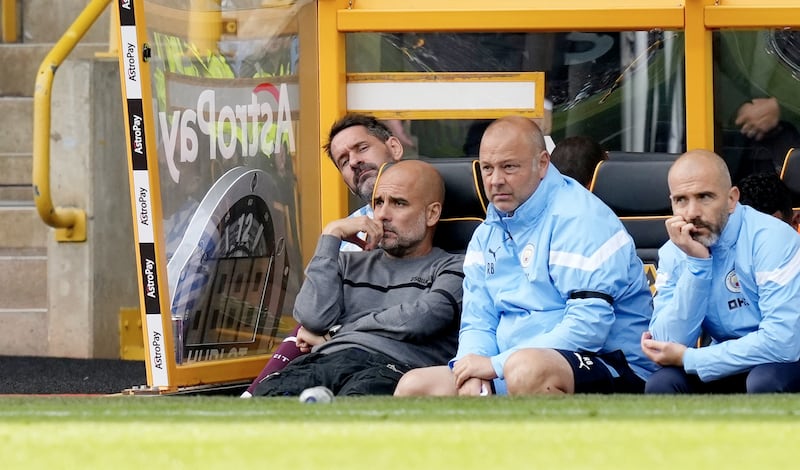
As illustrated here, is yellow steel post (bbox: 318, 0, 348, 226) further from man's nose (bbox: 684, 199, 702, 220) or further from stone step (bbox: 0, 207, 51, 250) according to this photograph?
stone step (bbox: 0, 207, 51, 250)

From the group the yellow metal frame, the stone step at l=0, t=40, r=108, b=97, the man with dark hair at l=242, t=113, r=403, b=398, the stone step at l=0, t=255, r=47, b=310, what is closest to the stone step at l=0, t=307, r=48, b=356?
the stone step at l=0, t=255, r=47, b=310

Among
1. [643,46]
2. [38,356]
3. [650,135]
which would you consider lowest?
[38,356]

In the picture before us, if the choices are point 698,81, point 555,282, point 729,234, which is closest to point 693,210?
point 729,234

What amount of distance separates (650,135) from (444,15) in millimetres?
985

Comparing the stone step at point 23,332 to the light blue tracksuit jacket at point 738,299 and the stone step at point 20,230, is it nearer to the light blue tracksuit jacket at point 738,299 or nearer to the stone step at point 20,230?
the stone step at point 20,230

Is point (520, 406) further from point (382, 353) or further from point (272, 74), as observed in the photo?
point (272, 74)

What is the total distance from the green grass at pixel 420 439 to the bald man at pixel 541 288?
4.94ft

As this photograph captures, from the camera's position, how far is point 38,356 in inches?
330

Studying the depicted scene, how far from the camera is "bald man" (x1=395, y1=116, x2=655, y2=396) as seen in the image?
14.3 ft

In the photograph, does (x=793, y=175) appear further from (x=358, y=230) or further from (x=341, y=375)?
(x=341, y=375)

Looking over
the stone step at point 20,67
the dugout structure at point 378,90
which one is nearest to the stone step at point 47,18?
the stone step at point 20,67

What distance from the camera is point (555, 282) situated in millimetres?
4500

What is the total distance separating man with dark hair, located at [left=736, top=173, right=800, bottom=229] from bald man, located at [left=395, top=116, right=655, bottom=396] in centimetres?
69

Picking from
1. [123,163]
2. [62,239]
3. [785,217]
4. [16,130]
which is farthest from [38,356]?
[785,217]
